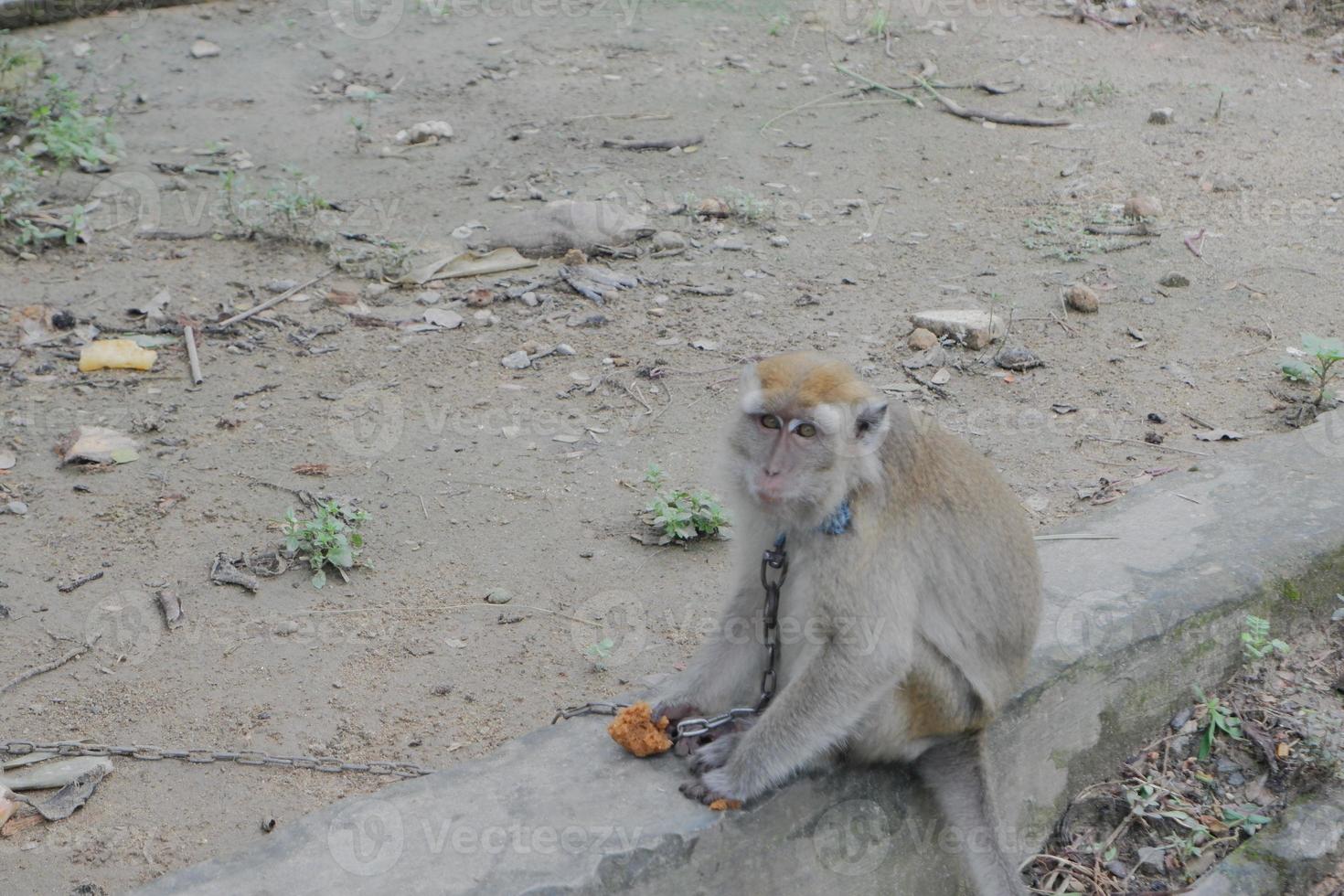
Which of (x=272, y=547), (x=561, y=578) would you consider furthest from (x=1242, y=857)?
(x=272, y=547)

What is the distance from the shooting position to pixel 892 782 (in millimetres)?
3662

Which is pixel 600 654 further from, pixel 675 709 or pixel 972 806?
pixel 972 806

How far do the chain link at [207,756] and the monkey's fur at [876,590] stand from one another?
1.12 m

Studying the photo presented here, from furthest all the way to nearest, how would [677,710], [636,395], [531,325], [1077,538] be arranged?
[531,325] < [636,395] < [1077,538] < [677,710]

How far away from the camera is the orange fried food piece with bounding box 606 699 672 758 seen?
361 centimetres

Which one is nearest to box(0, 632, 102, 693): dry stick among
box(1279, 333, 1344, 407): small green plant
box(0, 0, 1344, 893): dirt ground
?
box(0, 0, 1344, 893): dirt ground

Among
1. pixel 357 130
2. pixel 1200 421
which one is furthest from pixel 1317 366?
pixel 357 130

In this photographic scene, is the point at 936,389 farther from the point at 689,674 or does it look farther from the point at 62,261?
the point at 62,261

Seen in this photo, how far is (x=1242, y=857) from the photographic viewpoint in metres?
3.98

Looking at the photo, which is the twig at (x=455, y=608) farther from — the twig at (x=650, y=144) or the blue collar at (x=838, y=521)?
the twig at (x=650, y=144)

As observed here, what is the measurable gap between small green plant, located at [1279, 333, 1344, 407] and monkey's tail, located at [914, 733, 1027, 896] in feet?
11.7

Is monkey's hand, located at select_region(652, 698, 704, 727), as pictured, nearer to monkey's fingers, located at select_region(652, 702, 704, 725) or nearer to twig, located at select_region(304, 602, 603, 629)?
monkey's fingers, located at select_region(652, 702, 704, 725)

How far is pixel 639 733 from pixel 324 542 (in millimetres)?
2049

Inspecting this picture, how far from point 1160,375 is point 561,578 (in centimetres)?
340
